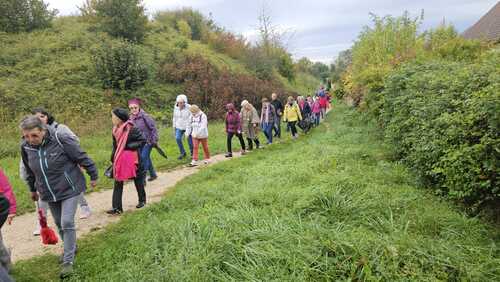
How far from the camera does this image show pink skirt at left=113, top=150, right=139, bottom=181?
17.1 feet

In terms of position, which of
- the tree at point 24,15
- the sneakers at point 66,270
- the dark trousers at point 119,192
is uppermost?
the tree at point 24,15

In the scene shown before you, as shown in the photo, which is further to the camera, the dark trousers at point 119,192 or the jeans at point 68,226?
the dark trousers at point 119,192

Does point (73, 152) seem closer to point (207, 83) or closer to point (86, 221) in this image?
point (86, 221)

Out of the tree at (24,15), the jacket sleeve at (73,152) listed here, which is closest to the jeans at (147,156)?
the jacket sleeve at (73,152)

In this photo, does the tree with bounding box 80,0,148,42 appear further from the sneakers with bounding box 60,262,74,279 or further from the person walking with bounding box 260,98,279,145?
the sneakers with bounding box 60,262,74,279

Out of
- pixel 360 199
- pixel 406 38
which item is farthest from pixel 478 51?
pixel 360 199

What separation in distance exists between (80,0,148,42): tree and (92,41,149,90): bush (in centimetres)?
440

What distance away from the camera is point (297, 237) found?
11.1 feet

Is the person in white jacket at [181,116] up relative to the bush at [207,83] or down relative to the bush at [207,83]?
down

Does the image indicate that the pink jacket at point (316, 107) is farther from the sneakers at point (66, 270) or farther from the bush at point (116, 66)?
the sneakers at point (66, 270)

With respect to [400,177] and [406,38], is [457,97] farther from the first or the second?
[406,38]

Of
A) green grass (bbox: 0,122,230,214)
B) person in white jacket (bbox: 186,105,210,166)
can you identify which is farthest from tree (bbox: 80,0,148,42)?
person in white jacket (bbox: 186,105,210,166)

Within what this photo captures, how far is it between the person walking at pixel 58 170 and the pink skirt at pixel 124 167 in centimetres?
119

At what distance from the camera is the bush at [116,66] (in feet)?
51.5
